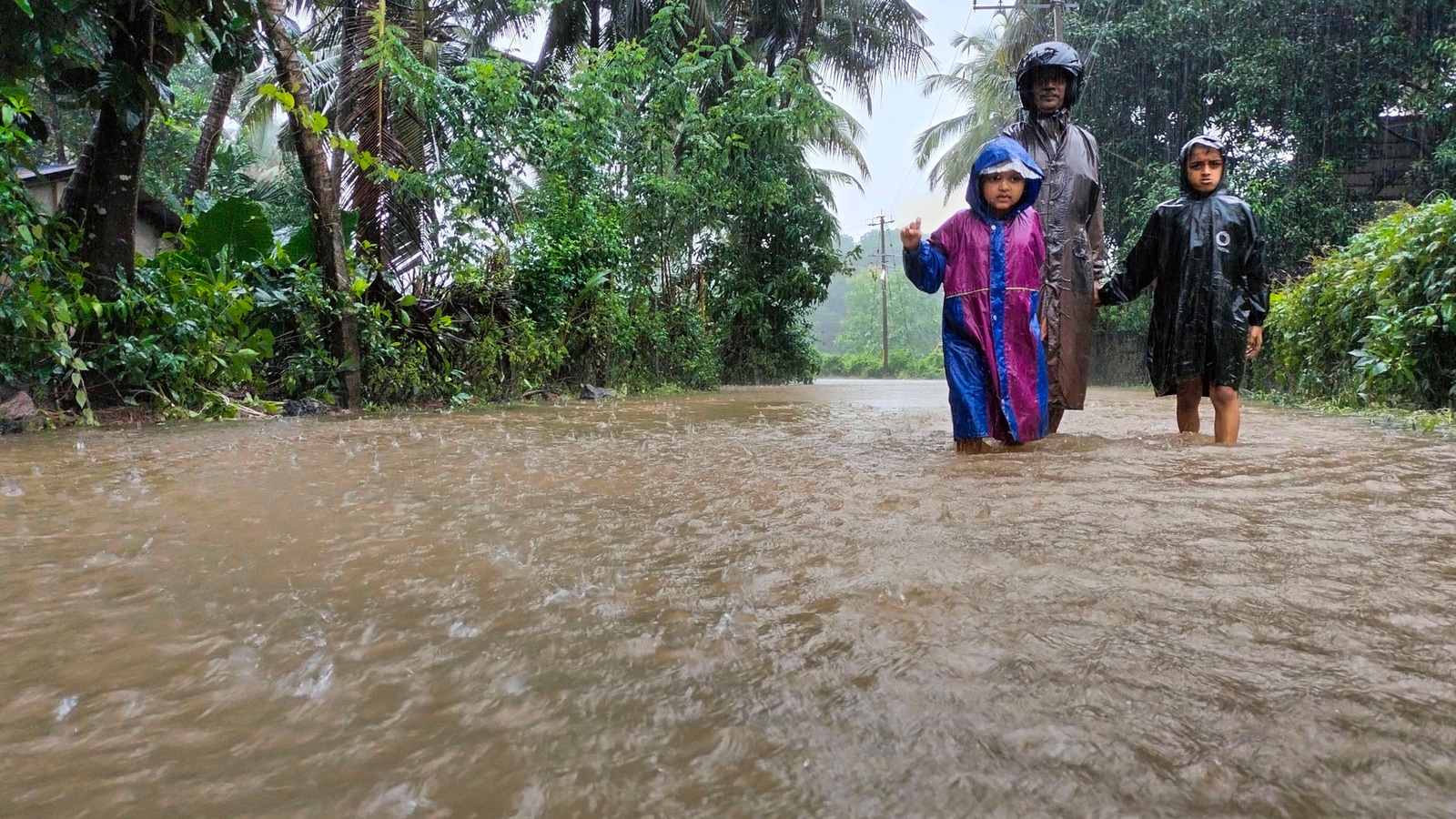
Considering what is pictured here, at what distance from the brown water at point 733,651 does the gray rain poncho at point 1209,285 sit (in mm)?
1520

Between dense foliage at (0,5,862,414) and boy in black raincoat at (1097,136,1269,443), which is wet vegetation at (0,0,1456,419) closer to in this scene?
dense foliage at (0,5,862,414)

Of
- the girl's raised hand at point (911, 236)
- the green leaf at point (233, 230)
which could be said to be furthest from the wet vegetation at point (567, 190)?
the girl's raised hand at point (911, 236)

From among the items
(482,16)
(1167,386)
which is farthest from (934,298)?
(1167,386)

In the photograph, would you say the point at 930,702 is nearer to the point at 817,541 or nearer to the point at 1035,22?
the point at 817,541

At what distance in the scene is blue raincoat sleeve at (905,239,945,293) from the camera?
3867 mm

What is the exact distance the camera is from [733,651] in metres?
1.17

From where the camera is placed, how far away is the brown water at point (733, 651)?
828 mm

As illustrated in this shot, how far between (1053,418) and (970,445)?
0.82 metres

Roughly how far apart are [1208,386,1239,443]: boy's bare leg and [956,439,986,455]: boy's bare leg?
105 cm

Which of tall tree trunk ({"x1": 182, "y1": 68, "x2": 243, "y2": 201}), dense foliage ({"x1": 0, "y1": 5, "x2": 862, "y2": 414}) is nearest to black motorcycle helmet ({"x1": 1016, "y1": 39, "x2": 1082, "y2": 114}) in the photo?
dense foliage ({"x1": 0, "y1": 5, "x2": 862, "y2": 414})

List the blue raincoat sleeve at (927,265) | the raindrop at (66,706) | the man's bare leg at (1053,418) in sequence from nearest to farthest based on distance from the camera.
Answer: the raindrop at (66,706) < the blue raincoat sleeve at (927,265) < the man's bare leg at (1053,418)

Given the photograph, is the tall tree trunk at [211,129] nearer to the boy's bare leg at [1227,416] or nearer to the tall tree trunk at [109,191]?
the tall tree trunk at [109,191]

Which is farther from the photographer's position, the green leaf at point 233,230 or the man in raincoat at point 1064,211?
the green leaf at point 233,230

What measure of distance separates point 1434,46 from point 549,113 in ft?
42.4
